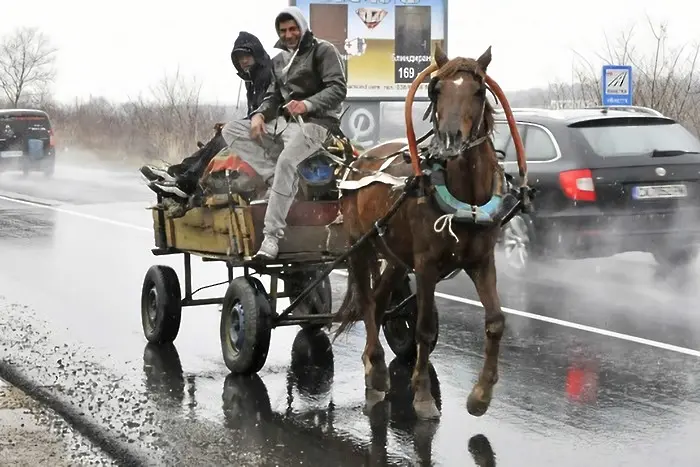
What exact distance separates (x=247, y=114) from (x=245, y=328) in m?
1.75

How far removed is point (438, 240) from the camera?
21.0 feet

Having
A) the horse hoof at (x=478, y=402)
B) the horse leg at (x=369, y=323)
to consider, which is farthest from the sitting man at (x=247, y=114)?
the horse hoof at (x=478, y=402)

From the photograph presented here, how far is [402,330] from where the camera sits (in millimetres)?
8414

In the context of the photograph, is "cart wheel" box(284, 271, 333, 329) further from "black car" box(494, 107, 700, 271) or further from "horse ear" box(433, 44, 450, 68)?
"black car" box(494, 107, 700, 271)

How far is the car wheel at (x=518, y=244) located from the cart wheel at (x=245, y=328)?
5.27 m

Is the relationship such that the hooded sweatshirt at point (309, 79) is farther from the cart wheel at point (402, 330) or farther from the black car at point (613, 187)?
the black car at point (613, 187)

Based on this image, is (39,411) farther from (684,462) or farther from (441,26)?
(441,26)

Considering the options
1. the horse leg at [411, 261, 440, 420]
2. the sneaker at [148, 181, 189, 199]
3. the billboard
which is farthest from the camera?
the billboard

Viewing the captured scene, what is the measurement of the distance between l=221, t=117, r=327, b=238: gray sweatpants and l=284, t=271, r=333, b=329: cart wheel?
117cm

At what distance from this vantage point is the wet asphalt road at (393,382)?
620 cm

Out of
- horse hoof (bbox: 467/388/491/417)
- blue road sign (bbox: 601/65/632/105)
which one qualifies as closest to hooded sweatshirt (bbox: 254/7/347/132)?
horse hoof (bbox: 467/388/491/417)

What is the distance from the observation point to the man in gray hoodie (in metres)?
7.75

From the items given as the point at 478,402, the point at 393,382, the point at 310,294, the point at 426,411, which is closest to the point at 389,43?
the point at 310,294

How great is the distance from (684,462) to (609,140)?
22.6 ft
